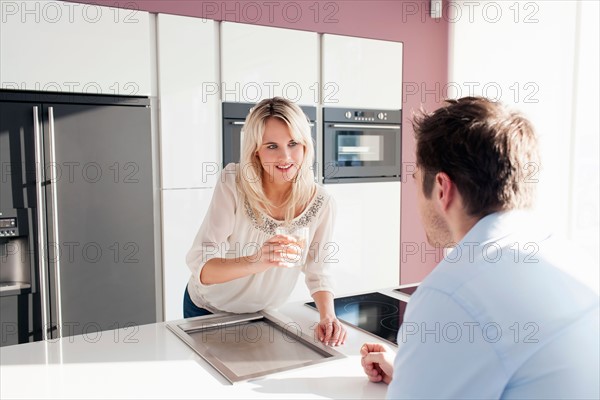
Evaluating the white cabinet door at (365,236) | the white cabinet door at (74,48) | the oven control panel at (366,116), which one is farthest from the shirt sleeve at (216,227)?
the oven control panel at (366,116)

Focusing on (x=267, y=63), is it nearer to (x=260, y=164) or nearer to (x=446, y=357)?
(x=260, y=164)

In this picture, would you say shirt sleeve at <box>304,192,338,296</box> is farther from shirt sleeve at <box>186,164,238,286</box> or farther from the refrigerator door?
the refrigerator door

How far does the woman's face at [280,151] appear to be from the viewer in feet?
6.39

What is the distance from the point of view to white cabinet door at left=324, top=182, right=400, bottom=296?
3.82 m

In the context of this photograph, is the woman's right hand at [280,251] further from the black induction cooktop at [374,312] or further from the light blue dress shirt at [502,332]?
the light blue dress shirt at [502,332]

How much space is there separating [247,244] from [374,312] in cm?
50

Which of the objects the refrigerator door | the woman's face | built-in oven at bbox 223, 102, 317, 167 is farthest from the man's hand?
built-in oven at bbox 223, 102, 317, 167

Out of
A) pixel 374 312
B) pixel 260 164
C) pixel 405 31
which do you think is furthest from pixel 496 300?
pixel 405 31

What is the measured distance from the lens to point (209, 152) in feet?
10.8

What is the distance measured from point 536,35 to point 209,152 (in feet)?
7.44

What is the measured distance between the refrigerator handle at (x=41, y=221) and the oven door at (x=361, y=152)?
67.3 inches

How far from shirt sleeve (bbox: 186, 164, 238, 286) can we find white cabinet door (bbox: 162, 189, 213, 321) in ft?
4.23

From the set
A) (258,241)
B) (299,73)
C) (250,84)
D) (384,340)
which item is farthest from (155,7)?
(384,340)

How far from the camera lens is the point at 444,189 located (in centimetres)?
112
